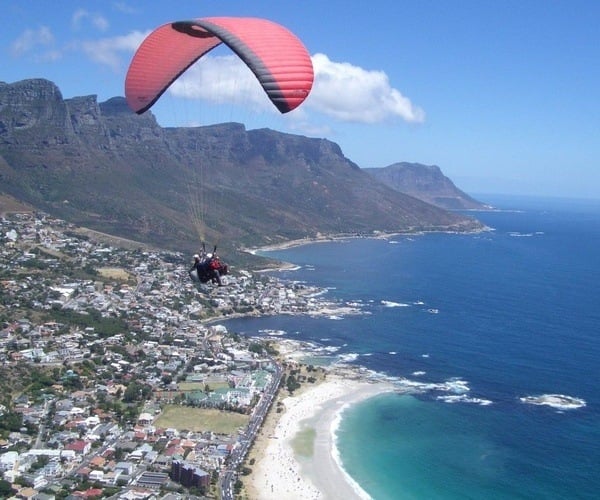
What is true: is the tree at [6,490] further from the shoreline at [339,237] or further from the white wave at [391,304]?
the shoreline at [339,237]

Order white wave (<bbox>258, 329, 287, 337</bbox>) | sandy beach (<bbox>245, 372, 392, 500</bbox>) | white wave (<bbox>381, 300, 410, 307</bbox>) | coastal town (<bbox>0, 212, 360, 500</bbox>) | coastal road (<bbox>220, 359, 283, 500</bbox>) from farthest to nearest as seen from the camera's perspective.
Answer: white wave (<bbox>381, 300, 410, 307</bbox>), white wave (<bbox>258, 329, 287, 337</bbox>), sandy beach (<bbox>245, 372, 392, 500</bbox>), coastal road (<bbox>220, 359, 283, 500</bbox>), coastal town (<bbox>0, 212, 360, 500</bbox>)

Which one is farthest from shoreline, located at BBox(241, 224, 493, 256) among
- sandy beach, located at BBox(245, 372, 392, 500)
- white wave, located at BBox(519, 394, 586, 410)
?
white wave, located at BBox(519, 394, 586, 410)

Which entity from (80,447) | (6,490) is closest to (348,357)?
(80,447)

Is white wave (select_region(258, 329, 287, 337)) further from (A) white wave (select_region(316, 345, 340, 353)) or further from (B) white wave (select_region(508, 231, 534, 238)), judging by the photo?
(B) white wave (select_region(508, 231, 534, 238))

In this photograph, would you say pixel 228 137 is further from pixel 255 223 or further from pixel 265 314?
pixel 265 314

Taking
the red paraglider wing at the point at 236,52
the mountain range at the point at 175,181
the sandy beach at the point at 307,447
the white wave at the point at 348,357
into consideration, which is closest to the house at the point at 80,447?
the sandy beach at the point at 307,447

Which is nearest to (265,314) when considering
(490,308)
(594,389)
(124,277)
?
(124,277)
